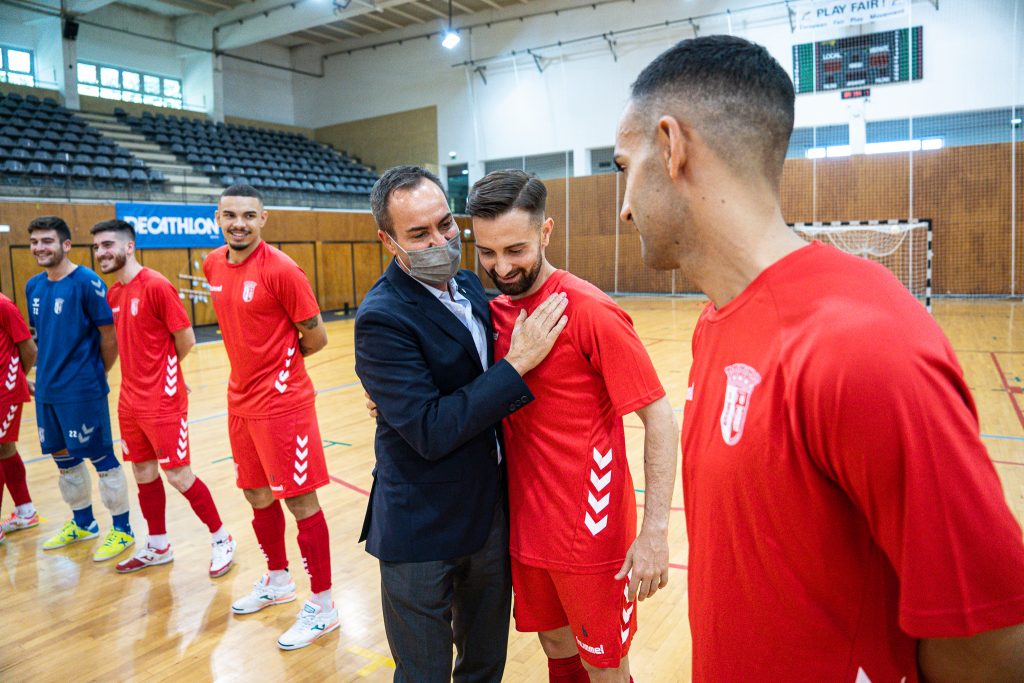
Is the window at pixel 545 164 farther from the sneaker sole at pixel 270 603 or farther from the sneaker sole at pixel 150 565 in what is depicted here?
the sneaker sole at pixel 270 603

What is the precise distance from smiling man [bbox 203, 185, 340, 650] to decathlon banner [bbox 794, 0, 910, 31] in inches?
583

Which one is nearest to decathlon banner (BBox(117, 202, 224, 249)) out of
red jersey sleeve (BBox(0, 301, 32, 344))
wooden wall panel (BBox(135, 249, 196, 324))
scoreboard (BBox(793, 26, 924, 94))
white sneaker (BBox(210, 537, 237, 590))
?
wooden wall panel (BBox(135, 249, 196, 324))

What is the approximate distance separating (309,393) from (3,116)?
16.1 m

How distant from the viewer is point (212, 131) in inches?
761

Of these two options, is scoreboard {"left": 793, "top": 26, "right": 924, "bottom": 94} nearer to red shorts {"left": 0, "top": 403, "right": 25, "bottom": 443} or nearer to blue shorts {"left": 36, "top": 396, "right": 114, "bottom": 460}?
blue shorts {"left": 36, "top": 396, "right": 114, "bottom": 460}

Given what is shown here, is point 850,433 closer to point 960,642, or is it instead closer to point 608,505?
point 960,642

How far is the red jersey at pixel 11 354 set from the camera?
4.31 metres

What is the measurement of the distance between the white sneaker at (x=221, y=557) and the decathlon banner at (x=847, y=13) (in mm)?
15335

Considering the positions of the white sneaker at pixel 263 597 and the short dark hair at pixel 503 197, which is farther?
the white sneaker at pixel 263 597

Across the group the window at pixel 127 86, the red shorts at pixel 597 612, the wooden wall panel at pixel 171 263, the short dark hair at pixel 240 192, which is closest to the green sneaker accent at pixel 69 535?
the short dark hair at pixel 240 192

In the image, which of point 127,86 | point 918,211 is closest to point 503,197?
point 918,211

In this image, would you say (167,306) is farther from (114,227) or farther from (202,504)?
(202,504)

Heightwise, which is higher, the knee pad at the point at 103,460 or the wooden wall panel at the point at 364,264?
the wooden wall panel at the point at 364,264

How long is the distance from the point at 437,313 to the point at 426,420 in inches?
12.7
